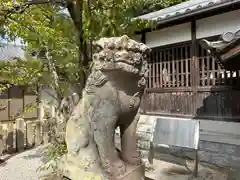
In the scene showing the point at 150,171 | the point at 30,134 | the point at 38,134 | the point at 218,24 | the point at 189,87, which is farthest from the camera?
the point at 38,134

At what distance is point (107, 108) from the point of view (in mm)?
2756

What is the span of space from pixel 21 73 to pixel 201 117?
16.6 feet

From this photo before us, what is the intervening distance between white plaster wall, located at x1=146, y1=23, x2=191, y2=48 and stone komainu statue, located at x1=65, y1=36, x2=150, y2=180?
16.0 ft

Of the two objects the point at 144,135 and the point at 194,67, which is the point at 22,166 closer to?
the point at 144,135

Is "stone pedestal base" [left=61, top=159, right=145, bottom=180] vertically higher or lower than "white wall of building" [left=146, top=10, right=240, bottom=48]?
lower

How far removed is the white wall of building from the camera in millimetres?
6352

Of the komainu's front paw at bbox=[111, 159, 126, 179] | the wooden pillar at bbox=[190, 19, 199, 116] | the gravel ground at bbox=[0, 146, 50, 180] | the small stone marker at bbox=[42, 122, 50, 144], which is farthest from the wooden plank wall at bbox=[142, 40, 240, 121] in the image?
the komainu's front paw at bbox=[111, 159, 126, 179]

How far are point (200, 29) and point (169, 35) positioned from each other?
1056mm

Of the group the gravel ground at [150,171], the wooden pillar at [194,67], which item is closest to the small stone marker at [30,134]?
the gravel ground at [150,171]

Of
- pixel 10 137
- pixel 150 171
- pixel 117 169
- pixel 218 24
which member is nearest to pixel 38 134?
pixel 10 137

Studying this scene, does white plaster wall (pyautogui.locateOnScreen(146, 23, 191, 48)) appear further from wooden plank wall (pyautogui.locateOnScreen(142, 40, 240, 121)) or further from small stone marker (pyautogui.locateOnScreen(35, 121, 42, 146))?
small stone marker (pyautogui.locateOnScreen(35, 121, 42, 146))

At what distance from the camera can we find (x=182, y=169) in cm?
546

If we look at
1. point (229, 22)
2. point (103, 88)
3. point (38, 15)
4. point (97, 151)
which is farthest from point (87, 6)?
point (229, 22)

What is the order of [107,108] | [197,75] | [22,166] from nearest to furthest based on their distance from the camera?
[107,108] → [22,166] → [197,75]
